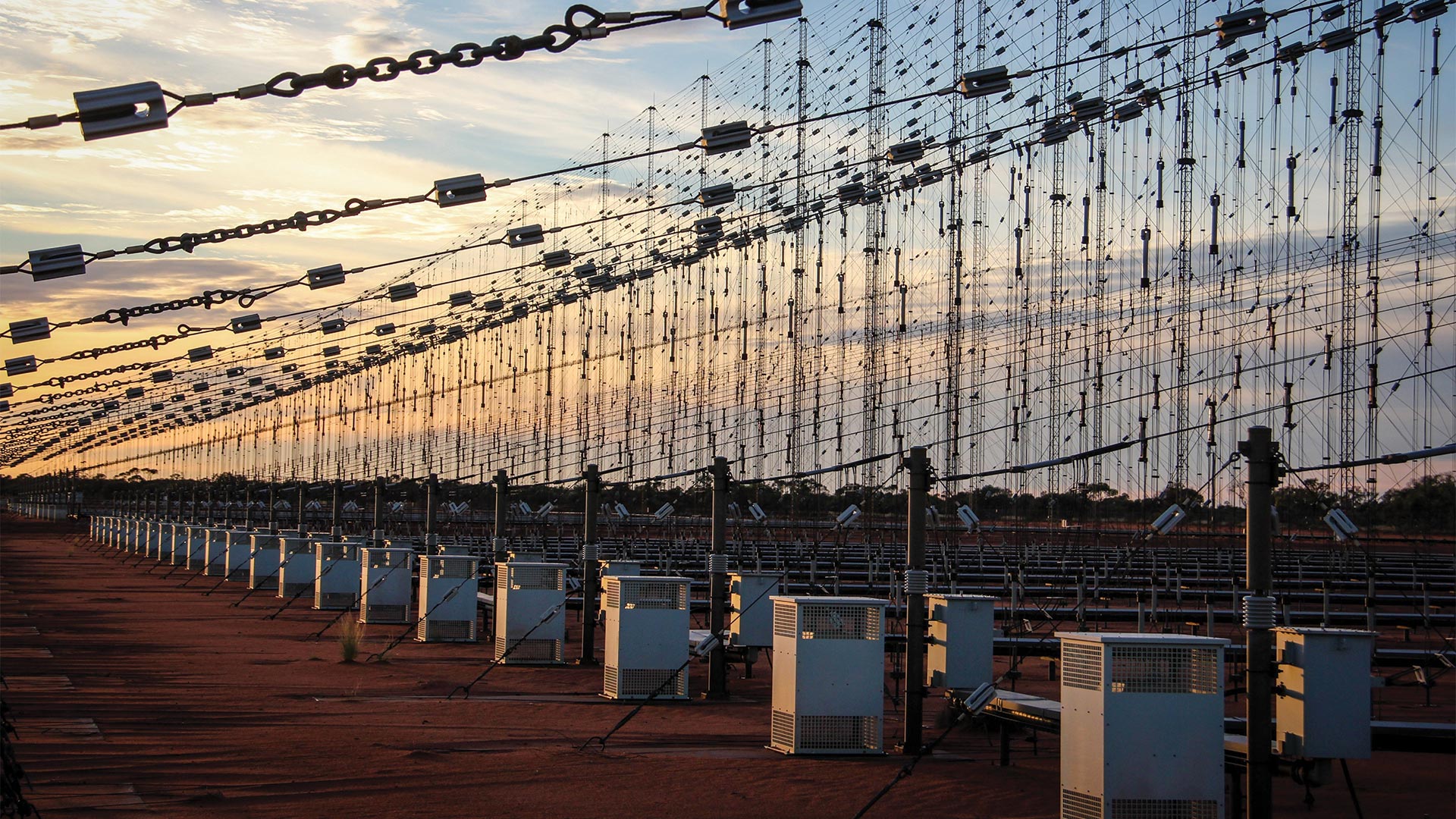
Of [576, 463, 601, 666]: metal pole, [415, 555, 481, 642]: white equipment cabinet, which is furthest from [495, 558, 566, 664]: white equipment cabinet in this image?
[415, 555, 481, 642]: white equipment cabinet

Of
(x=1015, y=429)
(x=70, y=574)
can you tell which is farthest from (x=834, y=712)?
(x=70, y=574)

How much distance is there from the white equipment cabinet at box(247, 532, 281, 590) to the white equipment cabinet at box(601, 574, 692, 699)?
22.1m

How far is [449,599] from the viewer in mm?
22938

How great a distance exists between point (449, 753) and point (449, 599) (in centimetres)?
1180

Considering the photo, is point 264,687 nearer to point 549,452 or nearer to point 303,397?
point 549,452

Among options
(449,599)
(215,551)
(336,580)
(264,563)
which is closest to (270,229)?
(449,599)

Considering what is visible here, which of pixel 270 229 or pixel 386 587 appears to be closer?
pixel 270 229

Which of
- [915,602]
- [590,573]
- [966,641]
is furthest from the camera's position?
[590,573]

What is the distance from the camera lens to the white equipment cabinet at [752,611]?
17250 millimetres

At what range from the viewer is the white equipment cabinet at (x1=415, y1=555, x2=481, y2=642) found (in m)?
22.8

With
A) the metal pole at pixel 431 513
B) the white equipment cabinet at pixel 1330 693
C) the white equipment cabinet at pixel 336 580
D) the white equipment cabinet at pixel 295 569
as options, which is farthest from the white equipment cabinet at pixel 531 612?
the white equipment cabinet at pixel 295 569

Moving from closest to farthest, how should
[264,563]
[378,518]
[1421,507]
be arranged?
[378,518] < [264,563] < [1421,507]

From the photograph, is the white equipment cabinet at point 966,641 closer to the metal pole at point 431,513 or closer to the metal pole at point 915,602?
the metal pole at point 915,602

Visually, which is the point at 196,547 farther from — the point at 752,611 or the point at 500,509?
the point at 752,611
